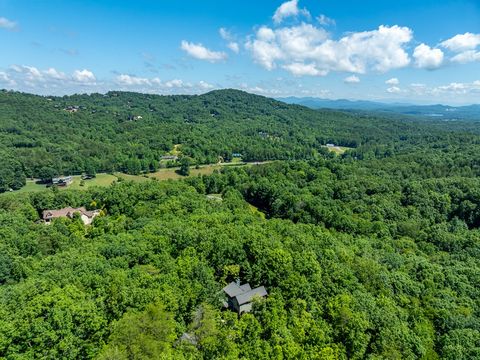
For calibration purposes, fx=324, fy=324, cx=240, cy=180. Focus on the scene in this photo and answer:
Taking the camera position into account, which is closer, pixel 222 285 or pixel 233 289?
pixel 233 289

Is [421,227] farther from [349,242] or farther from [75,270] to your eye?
[75,270]

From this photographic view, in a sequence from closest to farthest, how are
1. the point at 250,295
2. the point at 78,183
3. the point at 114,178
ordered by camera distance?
1. the point at 250,295
2. the point at 78,183
3. the point at 114,178

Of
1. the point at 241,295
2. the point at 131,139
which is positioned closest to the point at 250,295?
the point at 241,295

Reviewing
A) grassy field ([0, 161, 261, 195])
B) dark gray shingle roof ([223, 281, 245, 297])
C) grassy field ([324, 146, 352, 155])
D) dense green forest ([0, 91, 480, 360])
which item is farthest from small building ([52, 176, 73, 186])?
grassy field ([324, 146, 352, 155])

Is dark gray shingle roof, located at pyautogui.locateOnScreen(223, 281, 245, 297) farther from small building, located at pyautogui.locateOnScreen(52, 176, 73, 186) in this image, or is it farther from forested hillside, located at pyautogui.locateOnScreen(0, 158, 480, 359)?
small building, located at pyautogui.locateOnScreen(52, 176, 73, 186)

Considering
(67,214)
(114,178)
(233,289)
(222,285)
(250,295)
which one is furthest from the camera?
(114,178)

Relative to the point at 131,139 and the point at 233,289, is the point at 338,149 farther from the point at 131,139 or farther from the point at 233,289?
the point at 233,289

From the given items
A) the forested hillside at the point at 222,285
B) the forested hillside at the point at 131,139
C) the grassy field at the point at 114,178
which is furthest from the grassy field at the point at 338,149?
the forested hillside at the point at 222,285

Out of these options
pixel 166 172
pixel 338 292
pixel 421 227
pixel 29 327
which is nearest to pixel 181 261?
pixel 29 327
